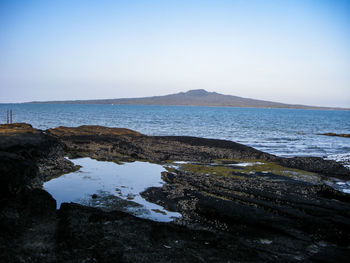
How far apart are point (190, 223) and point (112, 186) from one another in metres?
6.52

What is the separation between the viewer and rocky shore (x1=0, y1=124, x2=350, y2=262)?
25.0 feet

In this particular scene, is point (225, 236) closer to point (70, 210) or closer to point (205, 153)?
point (70, 210)

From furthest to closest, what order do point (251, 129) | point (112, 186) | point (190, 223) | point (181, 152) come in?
point (251, 129)
point (181, 152)
point (112, 186)
point (190, 223)

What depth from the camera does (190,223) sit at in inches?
404

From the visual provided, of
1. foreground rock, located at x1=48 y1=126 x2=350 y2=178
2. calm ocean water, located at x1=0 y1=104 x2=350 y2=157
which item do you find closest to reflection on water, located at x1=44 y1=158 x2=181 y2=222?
foreground rock, located at x1=48 y1=126 x2=350 y2=178

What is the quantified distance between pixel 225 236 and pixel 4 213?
7.07 m

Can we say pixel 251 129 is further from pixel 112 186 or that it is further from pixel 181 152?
pixel 112 186

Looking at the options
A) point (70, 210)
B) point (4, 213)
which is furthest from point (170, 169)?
point (4, 213)

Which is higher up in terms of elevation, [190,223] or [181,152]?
[190,223]

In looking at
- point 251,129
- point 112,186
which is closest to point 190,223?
point 112,186

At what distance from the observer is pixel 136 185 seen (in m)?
16.0

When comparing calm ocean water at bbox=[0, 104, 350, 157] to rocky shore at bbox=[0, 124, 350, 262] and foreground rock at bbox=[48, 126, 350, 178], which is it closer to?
foreground rock at bbox=[48, 126, 350, 178]

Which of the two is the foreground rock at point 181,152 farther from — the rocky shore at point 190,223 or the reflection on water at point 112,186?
the rocky shore at point 190,223

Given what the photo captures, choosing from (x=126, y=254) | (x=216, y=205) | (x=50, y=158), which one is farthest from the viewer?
(x=50, y=158)
